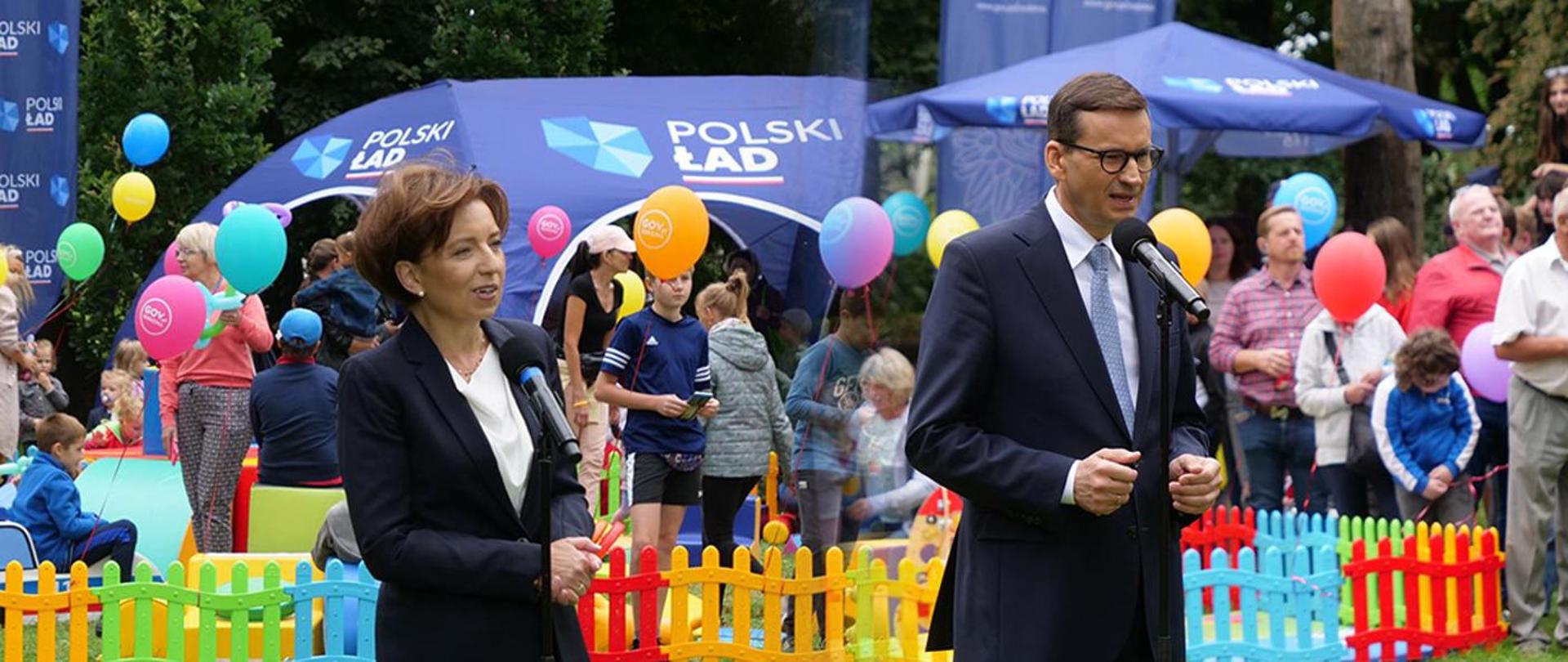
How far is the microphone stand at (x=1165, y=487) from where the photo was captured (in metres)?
3.55

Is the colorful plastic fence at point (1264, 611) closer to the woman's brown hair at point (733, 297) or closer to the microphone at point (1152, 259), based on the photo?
the woman's brown hair at point (733, 297)

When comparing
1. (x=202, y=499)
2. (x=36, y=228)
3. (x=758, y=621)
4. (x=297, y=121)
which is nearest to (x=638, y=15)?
(x=297, y=121)

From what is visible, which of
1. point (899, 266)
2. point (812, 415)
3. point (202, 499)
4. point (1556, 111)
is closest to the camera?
point (812, 415)

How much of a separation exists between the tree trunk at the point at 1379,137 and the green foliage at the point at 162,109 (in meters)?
8.76

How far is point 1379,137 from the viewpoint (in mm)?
14523

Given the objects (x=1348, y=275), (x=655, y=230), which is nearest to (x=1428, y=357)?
(x=1348, y=275)

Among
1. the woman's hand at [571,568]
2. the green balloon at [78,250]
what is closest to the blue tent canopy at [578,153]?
the green balloon at [78,250]

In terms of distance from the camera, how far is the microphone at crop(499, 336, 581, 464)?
132 inches

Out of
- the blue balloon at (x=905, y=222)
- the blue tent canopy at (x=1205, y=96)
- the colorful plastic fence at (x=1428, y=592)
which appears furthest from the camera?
the blue tent canopy at (x=1205, y=96)

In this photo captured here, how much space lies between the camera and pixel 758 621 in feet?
25.4

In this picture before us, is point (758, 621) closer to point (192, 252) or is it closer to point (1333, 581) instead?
point (1333, 581)

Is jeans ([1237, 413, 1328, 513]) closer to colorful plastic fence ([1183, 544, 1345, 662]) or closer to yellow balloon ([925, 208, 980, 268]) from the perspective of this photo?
colorful plastic fence ([1183, 544, 1345, 662])

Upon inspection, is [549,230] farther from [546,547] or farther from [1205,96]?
[546,547]

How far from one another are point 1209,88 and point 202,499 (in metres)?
5.30
